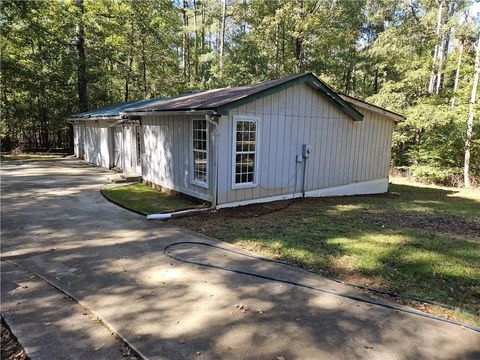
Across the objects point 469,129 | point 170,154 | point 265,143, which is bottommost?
point 170,154

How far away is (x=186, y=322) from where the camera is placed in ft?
11.0

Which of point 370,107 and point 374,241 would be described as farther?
point 370,107

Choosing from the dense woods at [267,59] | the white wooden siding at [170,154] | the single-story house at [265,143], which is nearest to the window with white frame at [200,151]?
the single-story house at [265,143]

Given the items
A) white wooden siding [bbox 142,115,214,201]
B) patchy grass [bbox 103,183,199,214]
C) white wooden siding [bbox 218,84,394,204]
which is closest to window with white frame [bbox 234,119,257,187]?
white wooden siding [bbox 218,84,394,204]

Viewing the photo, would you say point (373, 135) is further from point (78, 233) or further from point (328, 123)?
point (78, 233)

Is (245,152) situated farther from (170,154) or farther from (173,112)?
(170,154)

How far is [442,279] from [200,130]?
6094 mm

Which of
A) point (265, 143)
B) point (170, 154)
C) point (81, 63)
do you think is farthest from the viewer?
point (81, 63)

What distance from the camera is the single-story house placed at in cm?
800

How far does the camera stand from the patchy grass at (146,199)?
8219 millimetres

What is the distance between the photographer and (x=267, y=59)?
24.4m

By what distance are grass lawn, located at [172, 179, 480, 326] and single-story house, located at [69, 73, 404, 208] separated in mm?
839

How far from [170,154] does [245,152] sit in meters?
2.64

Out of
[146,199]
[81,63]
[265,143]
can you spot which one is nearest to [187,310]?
[265,143]
